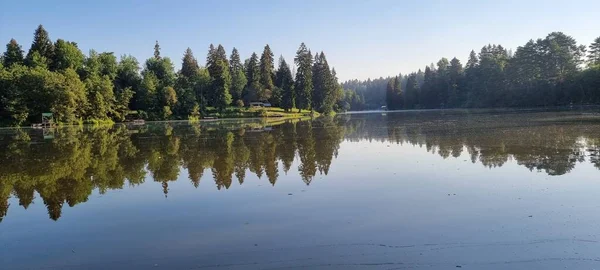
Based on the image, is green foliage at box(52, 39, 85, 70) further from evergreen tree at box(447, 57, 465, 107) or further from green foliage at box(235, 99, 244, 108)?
evergreen tree at box(447, 57, 465, 107)

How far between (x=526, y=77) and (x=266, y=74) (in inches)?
2442

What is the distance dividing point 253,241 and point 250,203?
111 inches

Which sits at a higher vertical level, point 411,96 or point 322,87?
point 322,87

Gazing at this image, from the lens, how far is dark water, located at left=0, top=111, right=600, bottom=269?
241 inches

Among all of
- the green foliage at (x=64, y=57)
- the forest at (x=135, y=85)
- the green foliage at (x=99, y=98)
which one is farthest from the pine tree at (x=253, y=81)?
the green foliage at (x=64, y=57)

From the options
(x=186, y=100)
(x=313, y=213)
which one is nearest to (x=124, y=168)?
(x=313, y=213)

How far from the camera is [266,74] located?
111875 mm

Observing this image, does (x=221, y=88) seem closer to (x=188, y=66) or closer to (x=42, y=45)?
(x=188, y=66)

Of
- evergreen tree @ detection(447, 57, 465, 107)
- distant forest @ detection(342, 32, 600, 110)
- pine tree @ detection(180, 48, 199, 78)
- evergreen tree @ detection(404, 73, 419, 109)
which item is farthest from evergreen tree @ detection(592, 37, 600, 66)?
pine tree @ detection(180, 48, 199, 78)

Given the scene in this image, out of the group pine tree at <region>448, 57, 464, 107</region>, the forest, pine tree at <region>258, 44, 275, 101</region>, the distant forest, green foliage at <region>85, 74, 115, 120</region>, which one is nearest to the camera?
the forest

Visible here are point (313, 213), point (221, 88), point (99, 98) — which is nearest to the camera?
point (313, 213)

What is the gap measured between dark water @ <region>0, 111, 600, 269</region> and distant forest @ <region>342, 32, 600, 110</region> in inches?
3216

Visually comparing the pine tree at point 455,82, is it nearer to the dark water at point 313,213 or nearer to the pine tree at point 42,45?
the pine tree at point 42,45

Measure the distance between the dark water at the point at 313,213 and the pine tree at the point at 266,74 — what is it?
287ft
